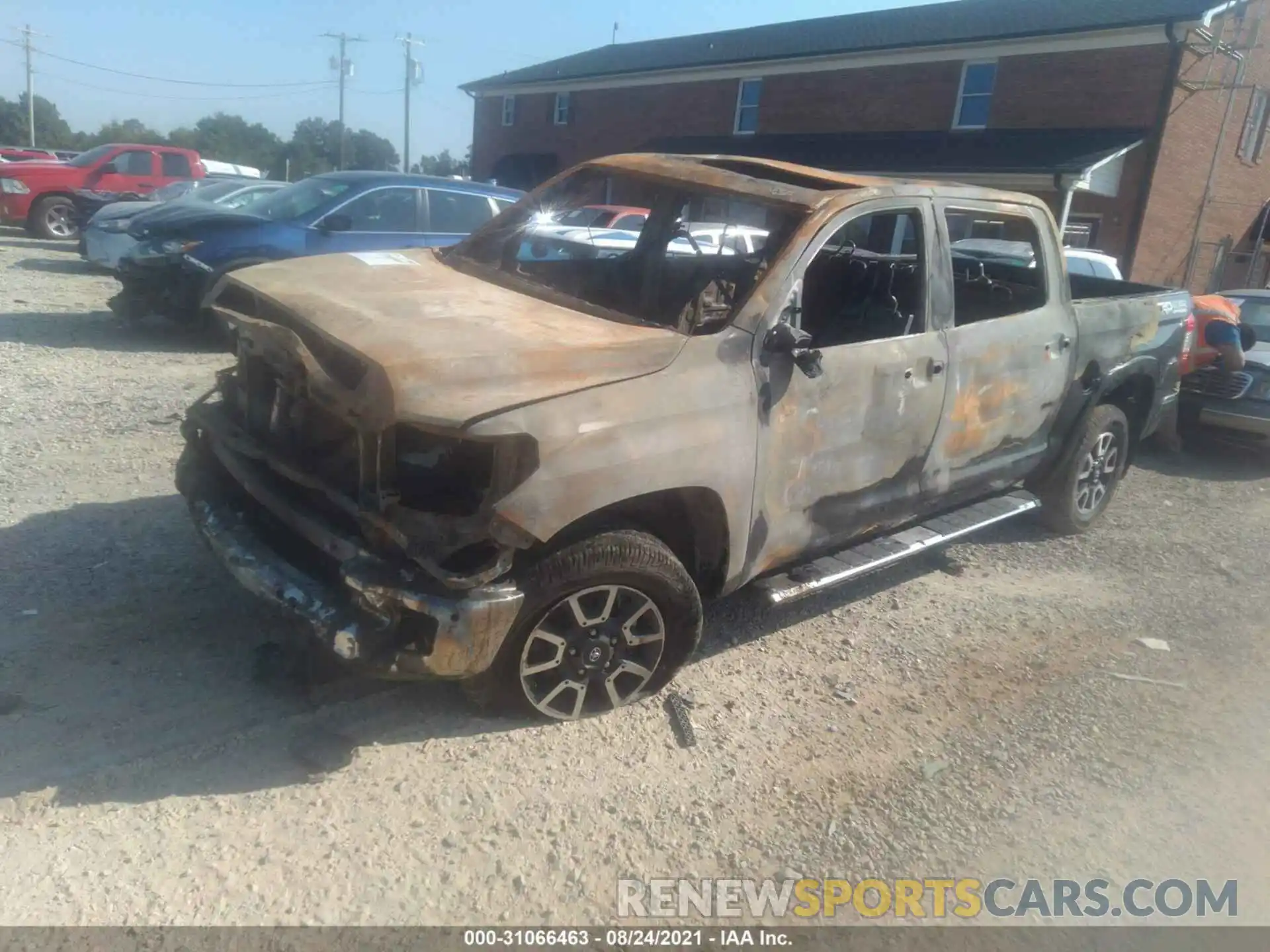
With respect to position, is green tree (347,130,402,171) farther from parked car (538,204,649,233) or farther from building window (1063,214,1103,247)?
parked car (538,204,649,233)

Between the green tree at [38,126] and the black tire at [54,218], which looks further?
the green tree at [38,126]

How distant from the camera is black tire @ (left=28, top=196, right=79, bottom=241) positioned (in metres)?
16.2

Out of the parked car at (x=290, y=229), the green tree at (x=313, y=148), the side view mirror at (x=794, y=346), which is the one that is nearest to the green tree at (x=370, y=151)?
the green tree at (x=313, y=148)

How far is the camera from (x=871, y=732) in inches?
151

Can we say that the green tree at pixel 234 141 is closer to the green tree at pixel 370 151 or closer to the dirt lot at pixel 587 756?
the green tree at pixel 370 151

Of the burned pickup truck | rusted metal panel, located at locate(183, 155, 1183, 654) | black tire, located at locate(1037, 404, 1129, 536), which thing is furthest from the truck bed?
rusted metal panel, located at locate(183, 155, 1183, 654)

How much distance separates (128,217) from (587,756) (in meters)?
8.97

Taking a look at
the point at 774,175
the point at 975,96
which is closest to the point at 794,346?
the point at 774,175

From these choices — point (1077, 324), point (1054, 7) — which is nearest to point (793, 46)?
point (1054, 7)

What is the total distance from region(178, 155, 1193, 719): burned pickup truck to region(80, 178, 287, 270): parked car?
18.5ft

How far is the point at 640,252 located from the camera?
4793 mm

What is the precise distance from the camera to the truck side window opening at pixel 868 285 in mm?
4449

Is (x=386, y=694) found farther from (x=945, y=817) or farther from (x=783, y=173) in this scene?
(x=783, y=173)

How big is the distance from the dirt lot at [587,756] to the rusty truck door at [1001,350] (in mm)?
773
